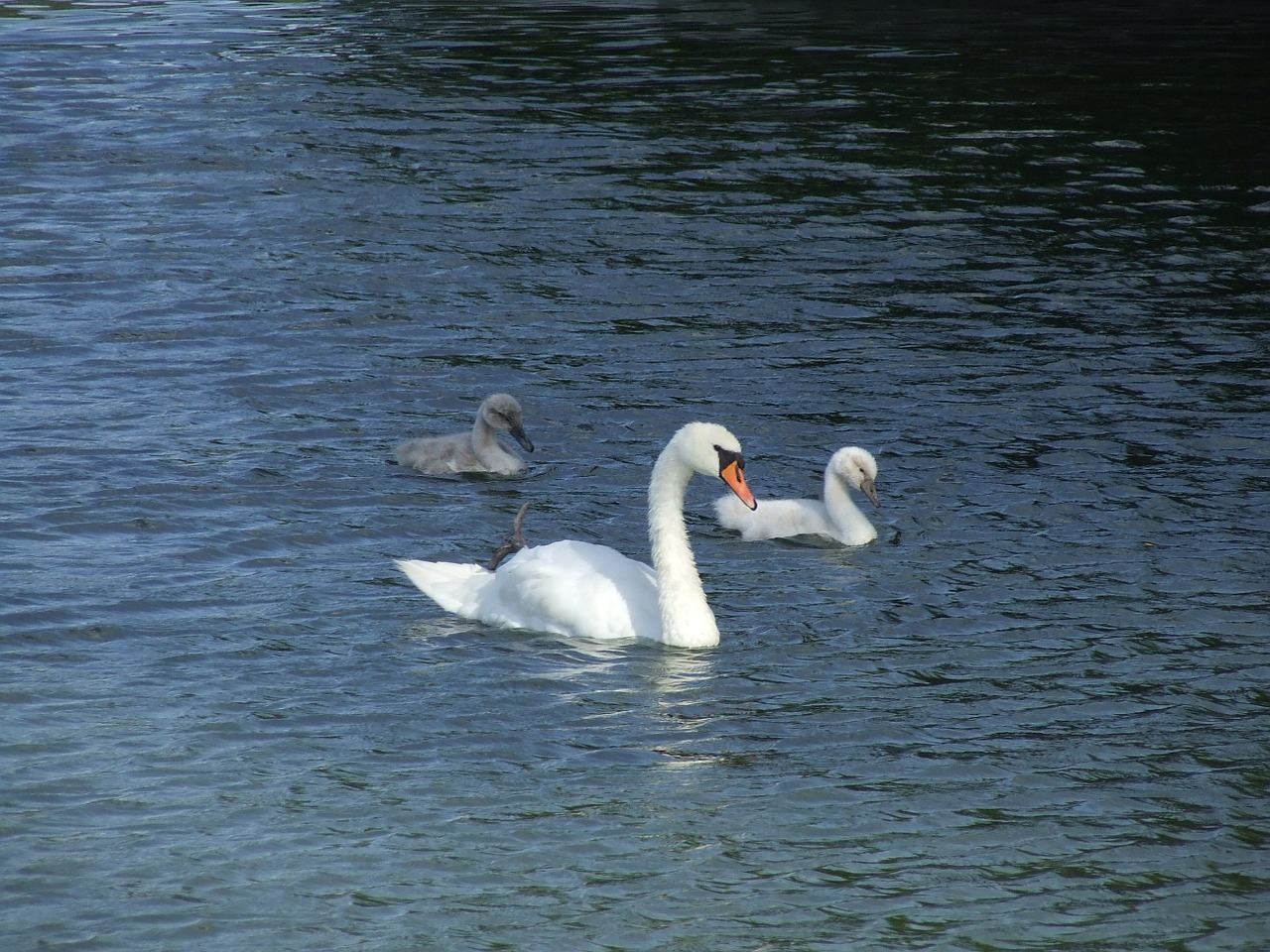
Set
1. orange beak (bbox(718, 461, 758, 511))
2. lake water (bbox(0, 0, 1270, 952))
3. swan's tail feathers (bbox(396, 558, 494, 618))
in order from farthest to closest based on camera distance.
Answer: swan's tail feathers (bbox(396, 558, 494, 618)), orange beak (bbox(718, 461, 758, 511)), lake water (bbox(0, 0, 1270, 952))

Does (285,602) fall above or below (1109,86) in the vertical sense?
below

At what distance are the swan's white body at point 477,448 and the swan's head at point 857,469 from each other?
2.43 metres

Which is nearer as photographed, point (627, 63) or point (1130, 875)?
point (1130, 875)

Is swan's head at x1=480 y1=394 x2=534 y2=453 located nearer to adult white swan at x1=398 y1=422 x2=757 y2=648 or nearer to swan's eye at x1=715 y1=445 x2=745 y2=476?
adult white swan at x1=398 y1=422 x2=757 y2=648

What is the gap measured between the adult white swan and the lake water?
20 centimetres

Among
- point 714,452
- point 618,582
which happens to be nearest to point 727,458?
point 714,452

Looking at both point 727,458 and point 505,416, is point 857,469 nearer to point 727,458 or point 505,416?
point 727,458

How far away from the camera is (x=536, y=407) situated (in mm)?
14148

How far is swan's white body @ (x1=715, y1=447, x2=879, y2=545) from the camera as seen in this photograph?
11.6m

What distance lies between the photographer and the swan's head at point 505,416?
12953 mm

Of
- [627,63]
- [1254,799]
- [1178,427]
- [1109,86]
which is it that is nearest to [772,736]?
[1254,799]

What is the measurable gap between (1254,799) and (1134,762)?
0.57 m

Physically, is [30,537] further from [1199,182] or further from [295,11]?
[295,11]

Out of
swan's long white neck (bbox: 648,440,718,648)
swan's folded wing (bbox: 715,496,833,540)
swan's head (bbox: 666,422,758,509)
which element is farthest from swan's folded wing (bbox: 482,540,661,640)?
swan's folded wing (bbox: 715,496,833,540)
